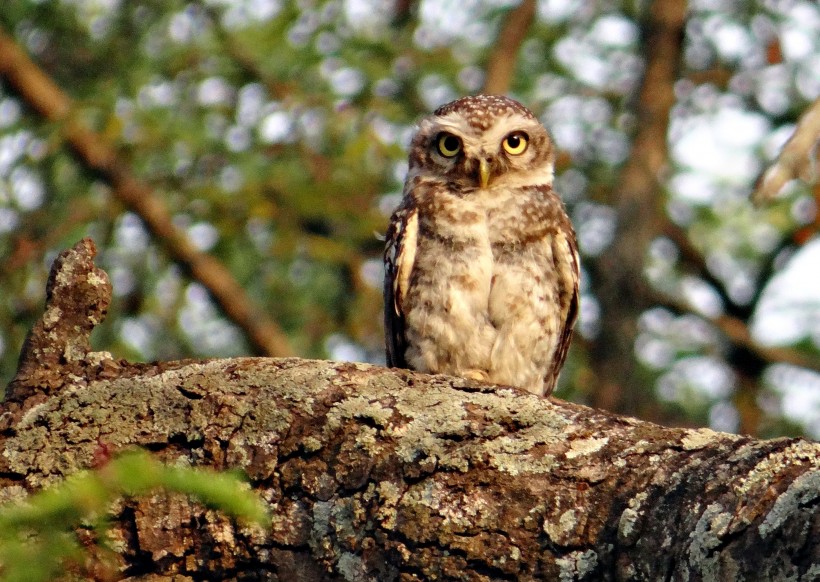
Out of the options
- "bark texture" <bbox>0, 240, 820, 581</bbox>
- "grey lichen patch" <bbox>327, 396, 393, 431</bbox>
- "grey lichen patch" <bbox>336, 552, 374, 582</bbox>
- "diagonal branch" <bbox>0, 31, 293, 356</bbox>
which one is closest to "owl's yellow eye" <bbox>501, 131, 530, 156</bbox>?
"diagonal branch" <bbox>0, 31, 293, 356</bbox>

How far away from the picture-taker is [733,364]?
25.9ft

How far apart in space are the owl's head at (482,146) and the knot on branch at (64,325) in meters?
2.33

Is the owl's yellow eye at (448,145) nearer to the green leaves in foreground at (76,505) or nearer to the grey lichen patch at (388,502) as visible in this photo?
the grey lichen patch at (388,502)

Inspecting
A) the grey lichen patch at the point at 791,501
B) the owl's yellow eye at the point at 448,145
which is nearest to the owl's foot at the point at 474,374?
the owl's yellow eye at the point at 448,145

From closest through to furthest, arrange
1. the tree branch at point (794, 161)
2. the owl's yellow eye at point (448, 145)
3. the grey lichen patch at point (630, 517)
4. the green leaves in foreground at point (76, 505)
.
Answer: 1. the green leaves in foreground at point (76, 505)
2. the grey lichen patch at point (630, 517)
3. the tree branch at point (794, 161)
4. the owl's yellow eye at point (448, 145)

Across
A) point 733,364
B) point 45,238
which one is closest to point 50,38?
point 45,238

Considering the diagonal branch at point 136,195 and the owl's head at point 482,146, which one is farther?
the diagonal branch at point 136,195

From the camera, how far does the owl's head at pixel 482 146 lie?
4.94 meters

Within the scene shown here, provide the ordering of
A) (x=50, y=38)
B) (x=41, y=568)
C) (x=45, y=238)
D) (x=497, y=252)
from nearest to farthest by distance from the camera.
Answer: (x=41, y=568)
(x=497, y=252)
(x=45, y=238)
(x=50, y=38)

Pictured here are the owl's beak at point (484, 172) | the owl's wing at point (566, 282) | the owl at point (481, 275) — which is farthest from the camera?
the owl's beak at point (484, 172)

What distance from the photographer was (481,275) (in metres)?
4.39

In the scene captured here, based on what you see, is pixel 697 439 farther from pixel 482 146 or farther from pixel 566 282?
pixel 482 146

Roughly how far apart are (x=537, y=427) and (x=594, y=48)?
228 inches

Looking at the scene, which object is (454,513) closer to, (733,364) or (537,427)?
(537,427)
